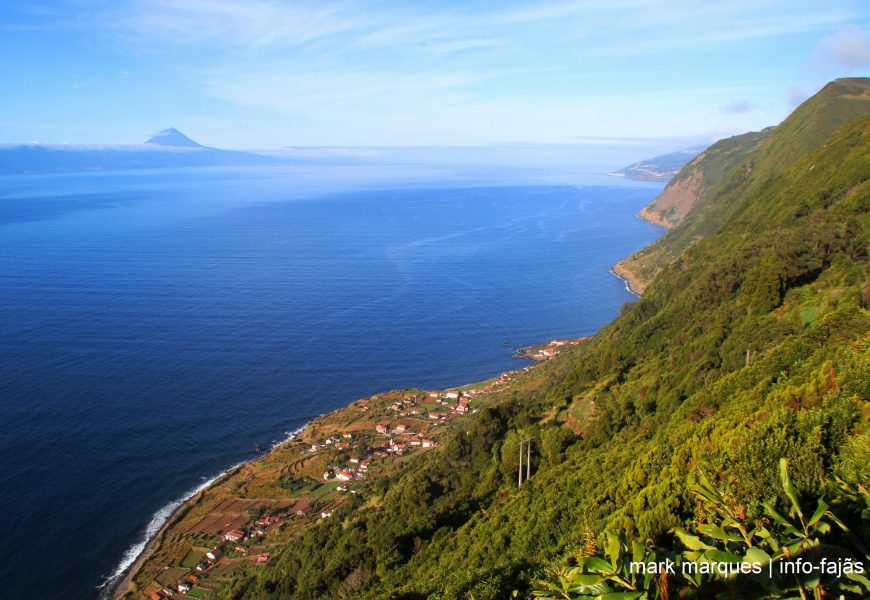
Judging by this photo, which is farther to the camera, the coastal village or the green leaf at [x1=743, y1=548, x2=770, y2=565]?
the coastal village

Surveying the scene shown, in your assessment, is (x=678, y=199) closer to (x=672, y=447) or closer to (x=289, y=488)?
(x=289, y=488)

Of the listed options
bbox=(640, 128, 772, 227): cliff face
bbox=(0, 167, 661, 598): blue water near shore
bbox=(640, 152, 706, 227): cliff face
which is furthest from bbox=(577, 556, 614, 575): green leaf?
bbox=(640, 152, 706, 227): cliff face

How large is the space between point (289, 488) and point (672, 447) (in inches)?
925

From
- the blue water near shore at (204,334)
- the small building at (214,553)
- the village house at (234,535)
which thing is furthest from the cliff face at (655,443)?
the blue water near shore at (204,334)

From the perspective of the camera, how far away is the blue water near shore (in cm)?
2892

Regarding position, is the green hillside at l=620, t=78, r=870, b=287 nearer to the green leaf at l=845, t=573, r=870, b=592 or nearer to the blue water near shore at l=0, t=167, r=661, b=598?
the blue water near shore at l=0, t=167, r=661, b=598

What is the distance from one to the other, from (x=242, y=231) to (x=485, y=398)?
264 ft

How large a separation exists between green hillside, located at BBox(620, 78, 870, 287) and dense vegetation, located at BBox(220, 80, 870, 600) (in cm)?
2362

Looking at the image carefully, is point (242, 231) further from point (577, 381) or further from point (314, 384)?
point (577, 381)

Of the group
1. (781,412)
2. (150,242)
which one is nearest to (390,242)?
(150,242)

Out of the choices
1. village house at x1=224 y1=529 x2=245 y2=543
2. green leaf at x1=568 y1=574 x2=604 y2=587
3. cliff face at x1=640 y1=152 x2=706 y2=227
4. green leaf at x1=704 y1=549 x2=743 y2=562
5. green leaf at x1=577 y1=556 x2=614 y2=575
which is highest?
cliff face at x1=640 y1=152 x2=706 y2=227

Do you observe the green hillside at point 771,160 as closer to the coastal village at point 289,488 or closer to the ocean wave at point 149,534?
the coastal village at point 289,488

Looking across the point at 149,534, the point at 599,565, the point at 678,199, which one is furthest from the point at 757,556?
the point at 678,199

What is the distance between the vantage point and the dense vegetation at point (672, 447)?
7.02 metres
